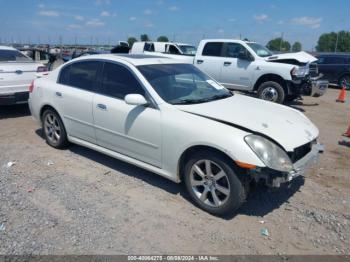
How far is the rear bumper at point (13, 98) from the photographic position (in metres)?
7.29

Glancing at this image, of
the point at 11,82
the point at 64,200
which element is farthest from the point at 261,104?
the point at 11,82

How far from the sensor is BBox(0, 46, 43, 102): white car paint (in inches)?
289

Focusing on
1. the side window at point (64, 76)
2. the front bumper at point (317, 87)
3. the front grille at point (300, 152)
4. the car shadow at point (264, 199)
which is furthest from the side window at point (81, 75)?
the front bumper at point (317, 87)

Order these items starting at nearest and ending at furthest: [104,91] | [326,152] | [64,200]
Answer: [64,200]
[104,91]
[326,152]

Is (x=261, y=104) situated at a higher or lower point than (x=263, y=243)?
higher

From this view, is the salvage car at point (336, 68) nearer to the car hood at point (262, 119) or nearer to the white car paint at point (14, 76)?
the car hood at point (262, 119)

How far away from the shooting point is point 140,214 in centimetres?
369

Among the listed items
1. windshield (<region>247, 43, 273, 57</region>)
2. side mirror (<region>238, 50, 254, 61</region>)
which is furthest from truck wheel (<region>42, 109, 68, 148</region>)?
windshield (<region>247, 43, 273, 57</region>)

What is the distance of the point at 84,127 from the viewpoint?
4941mm

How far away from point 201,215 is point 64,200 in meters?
1.63

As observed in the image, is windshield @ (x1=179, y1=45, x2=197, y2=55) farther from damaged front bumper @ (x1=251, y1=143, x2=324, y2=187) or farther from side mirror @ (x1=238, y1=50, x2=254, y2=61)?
damaged front bumper @ (x1=251, y1=143, x2=324, y2=187)

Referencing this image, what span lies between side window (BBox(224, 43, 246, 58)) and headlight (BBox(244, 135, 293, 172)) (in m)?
7.51

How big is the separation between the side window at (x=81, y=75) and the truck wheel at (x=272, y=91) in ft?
20.6

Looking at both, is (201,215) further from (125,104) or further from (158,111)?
(125,104)
